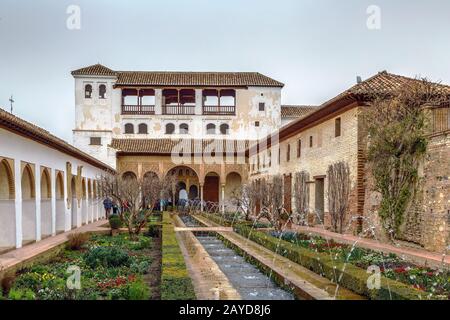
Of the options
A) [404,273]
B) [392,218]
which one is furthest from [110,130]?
[404,273]

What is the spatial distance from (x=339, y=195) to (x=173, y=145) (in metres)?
24.3

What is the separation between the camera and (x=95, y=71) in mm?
42156

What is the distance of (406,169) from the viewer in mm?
15156

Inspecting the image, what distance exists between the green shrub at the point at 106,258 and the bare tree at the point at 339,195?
8.36 m

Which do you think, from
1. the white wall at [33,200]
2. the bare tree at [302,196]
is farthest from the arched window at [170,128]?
the white wall at [33,200]

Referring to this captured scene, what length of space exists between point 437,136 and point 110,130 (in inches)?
1169

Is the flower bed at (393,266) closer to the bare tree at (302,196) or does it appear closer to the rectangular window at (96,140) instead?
the bare tree at (302,196)

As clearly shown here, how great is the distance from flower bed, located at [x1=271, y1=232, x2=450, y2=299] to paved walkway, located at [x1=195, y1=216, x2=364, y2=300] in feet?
3.40

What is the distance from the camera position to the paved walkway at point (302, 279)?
8039 millimetres

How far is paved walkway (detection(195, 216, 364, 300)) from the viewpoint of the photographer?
8.04 metres

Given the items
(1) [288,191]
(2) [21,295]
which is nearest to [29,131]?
(2) [21,295]

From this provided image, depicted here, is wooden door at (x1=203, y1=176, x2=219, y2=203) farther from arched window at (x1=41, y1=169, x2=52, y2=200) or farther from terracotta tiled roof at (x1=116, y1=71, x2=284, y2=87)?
arched window at (x1=41, y1=169, x2=52, y2=200)

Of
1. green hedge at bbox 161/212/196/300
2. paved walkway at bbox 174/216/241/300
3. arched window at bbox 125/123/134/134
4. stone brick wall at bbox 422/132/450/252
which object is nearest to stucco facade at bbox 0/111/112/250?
paved walkway at bbox 174/216/241/300

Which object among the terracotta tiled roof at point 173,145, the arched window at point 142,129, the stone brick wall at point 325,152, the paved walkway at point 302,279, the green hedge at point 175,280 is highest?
the arched window at point 142,129
